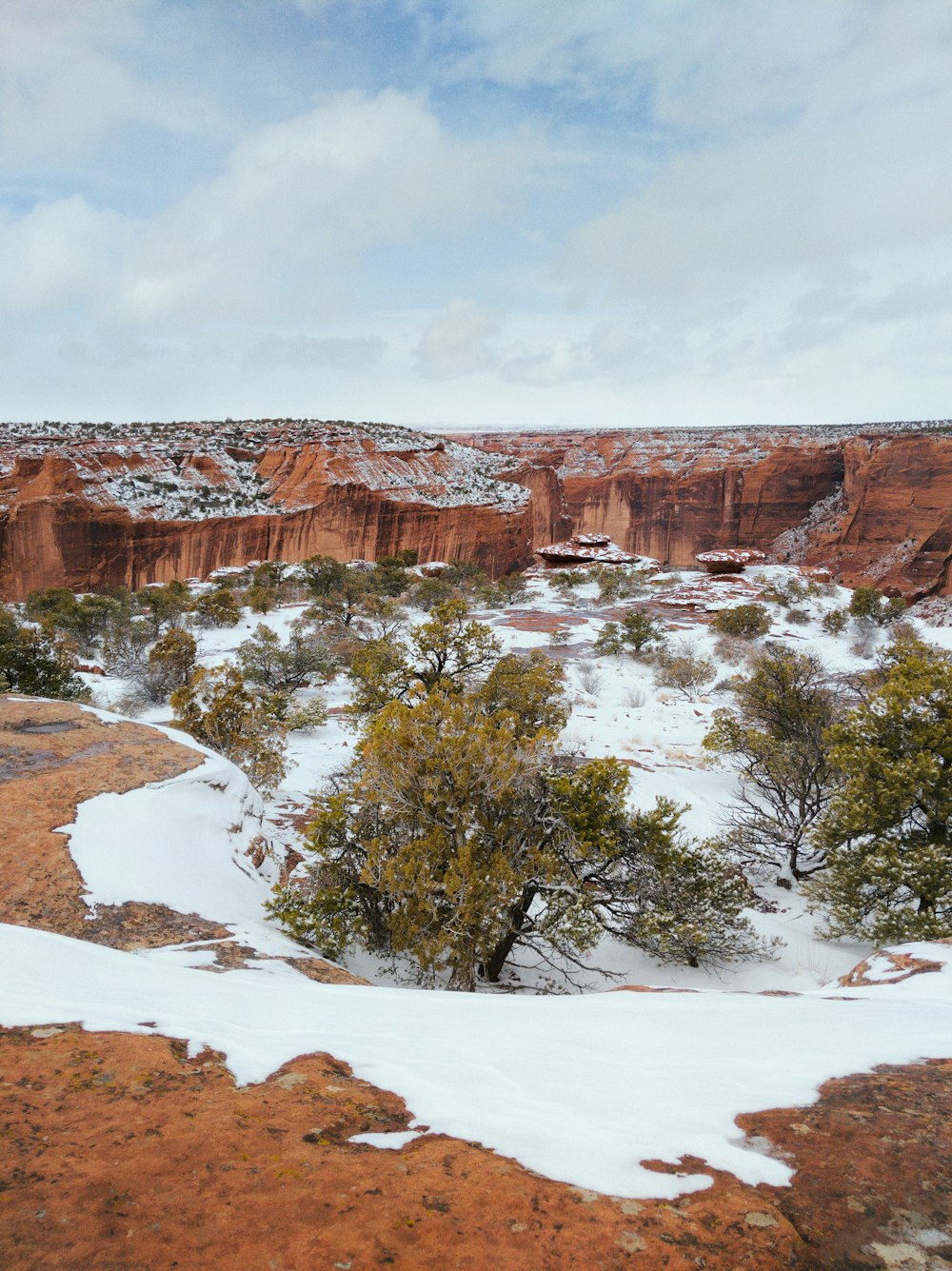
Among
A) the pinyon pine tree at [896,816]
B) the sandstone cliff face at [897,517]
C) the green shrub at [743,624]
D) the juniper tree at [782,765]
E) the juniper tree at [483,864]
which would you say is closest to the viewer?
the juniper tree at [483,864]

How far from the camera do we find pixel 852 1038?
2914mm

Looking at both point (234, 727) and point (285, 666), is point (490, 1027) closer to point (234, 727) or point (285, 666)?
point (234, 727)

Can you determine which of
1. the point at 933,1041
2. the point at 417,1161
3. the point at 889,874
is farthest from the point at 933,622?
the point at 417,1161

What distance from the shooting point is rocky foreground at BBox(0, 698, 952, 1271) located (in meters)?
1.48

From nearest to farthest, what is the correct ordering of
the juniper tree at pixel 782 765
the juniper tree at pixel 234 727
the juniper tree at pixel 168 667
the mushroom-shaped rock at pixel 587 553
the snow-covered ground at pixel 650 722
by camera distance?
1. the snow-covered ground at pixel 650 722
2. the juniper tree at pixel 782 765
3. the juniper tree at pixel 234 727
4. the juniper tree at pixel 168 667
5. the mushroom-shaped rock at pixel 587 553

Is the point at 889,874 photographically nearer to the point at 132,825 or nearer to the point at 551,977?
the point at 551,977

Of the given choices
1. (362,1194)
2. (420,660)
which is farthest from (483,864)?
(420,660)

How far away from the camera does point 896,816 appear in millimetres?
7691

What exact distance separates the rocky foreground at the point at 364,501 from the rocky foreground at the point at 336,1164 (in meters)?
43.8

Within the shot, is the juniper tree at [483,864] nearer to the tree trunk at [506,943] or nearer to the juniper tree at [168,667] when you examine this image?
the tree trunk at [506,943]

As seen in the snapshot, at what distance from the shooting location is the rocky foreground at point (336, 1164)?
1.48 m

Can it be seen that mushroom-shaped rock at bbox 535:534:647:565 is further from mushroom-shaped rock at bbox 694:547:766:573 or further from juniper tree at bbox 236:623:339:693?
juniper tree at bbox 236:623:339:693

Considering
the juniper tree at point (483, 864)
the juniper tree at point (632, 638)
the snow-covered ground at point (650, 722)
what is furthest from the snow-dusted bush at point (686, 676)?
the juniper tree at point (483, 864)

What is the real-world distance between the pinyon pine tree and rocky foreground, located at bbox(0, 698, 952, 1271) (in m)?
3.92
